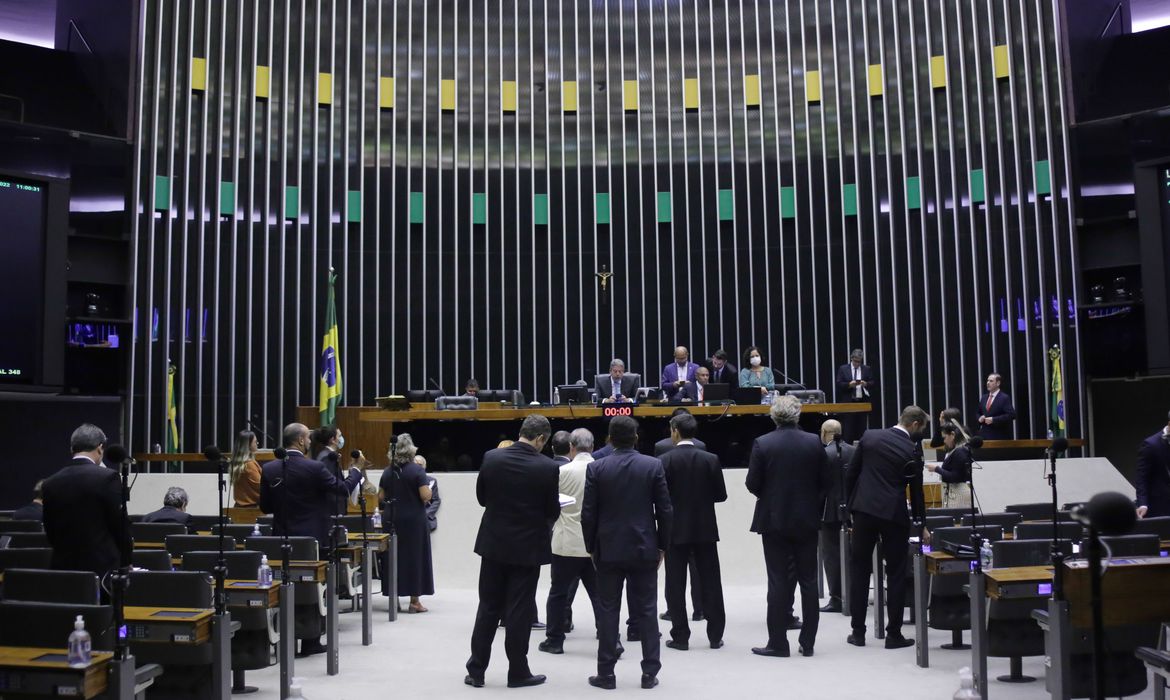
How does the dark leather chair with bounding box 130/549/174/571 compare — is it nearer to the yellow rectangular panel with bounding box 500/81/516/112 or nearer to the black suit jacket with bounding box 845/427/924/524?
the black suit jacket with bounding box 845/427/924/524

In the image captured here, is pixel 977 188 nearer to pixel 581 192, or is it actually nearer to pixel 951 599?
pixel 581 192

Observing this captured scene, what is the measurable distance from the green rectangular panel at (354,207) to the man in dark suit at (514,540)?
10056mm

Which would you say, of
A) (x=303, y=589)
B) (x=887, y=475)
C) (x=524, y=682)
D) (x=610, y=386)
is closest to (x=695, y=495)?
(x=887, y=475)

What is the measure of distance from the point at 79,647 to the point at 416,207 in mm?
12071

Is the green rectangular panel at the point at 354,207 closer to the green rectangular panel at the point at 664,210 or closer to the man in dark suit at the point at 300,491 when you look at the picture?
the green rectangular panel at the point at 664,210

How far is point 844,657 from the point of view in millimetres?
5930

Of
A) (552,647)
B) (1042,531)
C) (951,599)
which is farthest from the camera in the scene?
(552,647)

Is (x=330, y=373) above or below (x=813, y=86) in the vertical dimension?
below

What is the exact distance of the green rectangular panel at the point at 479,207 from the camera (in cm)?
1507

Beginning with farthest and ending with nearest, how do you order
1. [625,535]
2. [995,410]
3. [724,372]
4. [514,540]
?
[724,372] → [995,410] → [625,535] → [514,540]

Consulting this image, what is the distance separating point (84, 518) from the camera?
14.7 feet

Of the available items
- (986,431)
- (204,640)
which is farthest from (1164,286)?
(204,640)

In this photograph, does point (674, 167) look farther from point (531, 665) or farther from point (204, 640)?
point (204, 640)

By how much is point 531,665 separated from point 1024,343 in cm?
985
